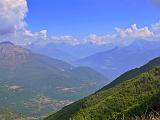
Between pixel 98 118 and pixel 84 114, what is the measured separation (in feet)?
33.6

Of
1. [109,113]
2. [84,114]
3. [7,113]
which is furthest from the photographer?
[84,114]

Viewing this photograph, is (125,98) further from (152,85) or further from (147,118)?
(147,118)

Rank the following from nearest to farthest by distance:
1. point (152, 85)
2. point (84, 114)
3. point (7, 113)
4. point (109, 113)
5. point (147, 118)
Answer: point (147, 118) → point (7, 113) → point (109, 113) → point (84, 114) → point (152, 85)

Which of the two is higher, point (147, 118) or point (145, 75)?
point (145, 75)

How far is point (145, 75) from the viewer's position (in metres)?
176

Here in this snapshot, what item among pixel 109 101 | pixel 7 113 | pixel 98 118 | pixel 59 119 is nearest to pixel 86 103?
pixel 59 119

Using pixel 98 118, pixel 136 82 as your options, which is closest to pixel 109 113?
pixel 98 118

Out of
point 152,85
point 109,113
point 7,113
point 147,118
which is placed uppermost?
point 152,85

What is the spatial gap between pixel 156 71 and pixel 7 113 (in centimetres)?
12704

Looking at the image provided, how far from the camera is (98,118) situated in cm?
13262

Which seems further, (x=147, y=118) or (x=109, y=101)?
(x=109, y=101)

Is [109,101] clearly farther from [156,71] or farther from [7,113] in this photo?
[7,113]

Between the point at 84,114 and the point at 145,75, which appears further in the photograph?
the point at 145,75

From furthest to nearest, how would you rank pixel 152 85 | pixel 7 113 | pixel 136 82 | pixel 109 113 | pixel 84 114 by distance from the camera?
pixel 136 82 → pixel 152 85 → pixel 84 114 → pixel 109 113 → pixel 7 113
